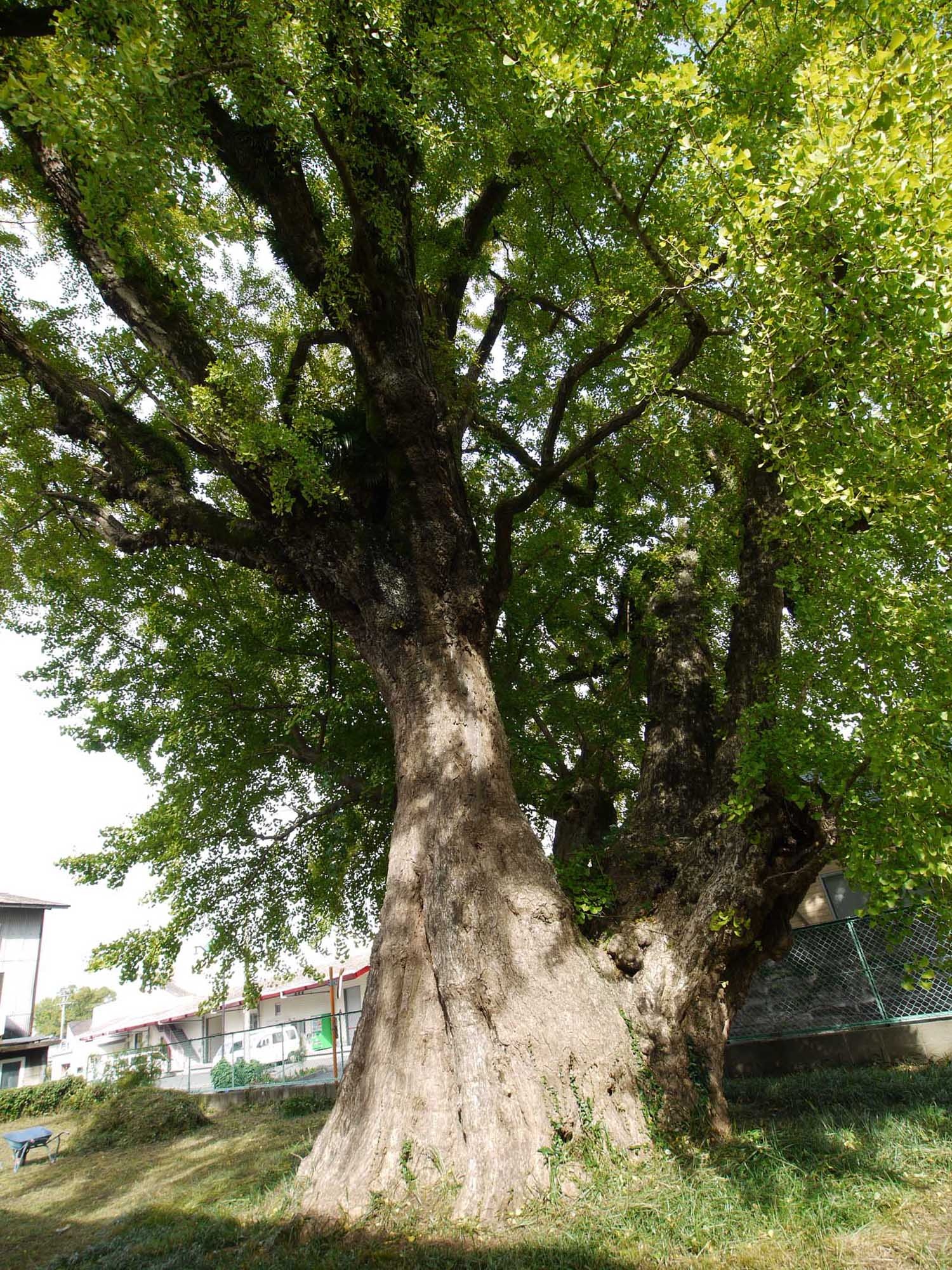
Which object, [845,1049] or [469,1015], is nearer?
[469,1015]

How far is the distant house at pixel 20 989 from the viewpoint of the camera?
23.6 meters

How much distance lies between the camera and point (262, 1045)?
16.8m

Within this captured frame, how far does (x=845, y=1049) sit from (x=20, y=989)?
89.6 ft

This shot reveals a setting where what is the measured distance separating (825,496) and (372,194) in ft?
17.8

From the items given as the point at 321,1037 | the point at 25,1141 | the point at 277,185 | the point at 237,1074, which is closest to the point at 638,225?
the point at 277,185

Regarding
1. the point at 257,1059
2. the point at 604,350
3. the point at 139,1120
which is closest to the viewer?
the point at 604,350

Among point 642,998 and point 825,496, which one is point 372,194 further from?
point 642,998

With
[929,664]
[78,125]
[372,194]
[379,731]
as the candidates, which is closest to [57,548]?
[379,731]

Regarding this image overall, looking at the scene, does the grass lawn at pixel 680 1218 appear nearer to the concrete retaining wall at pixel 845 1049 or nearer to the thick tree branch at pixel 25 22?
the concrete retaining wall at pixel 845 1049

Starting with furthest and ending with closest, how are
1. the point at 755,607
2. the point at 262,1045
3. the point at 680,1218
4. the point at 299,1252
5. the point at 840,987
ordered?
the point at 262,1045 → the point at 840,987 → the point at 755,607 → the point at 299,1252 → the point at 680,1218

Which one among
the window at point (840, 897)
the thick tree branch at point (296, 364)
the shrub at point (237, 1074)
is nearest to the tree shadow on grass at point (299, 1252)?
the thick tree branch at point (296, 364)

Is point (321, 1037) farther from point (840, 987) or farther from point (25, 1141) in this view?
point (840, 987)

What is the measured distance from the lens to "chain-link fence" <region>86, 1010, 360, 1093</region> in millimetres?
15352

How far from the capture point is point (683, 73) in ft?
14.5
